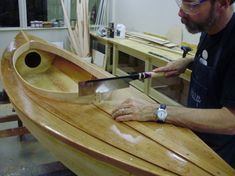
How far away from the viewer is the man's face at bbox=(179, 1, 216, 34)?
4.07 ft

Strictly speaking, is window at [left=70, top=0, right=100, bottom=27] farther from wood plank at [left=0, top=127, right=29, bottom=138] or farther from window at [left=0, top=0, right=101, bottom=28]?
wood plank at [left=0, top=127, right=29, bottom=138]

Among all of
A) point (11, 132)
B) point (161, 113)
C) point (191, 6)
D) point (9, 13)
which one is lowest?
point (11, 132)

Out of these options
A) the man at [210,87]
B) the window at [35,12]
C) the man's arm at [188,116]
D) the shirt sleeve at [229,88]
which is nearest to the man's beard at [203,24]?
the man at [210,87]

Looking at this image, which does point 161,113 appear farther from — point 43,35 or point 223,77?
point 43,35

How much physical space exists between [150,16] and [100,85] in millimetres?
2840

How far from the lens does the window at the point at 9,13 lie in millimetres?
4621

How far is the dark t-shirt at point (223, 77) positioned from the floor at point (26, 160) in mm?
1147

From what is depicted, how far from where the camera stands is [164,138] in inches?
50.3

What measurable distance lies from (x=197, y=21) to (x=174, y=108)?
1.44 feet

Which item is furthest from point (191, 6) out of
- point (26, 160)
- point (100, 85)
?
point (26, 160)

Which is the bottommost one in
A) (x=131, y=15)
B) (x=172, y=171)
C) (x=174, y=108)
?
(x=172, y=171)

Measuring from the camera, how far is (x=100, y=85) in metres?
1.57

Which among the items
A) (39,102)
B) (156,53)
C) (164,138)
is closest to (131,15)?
(156,53)

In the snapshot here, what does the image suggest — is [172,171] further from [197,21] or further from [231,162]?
[197,21]
